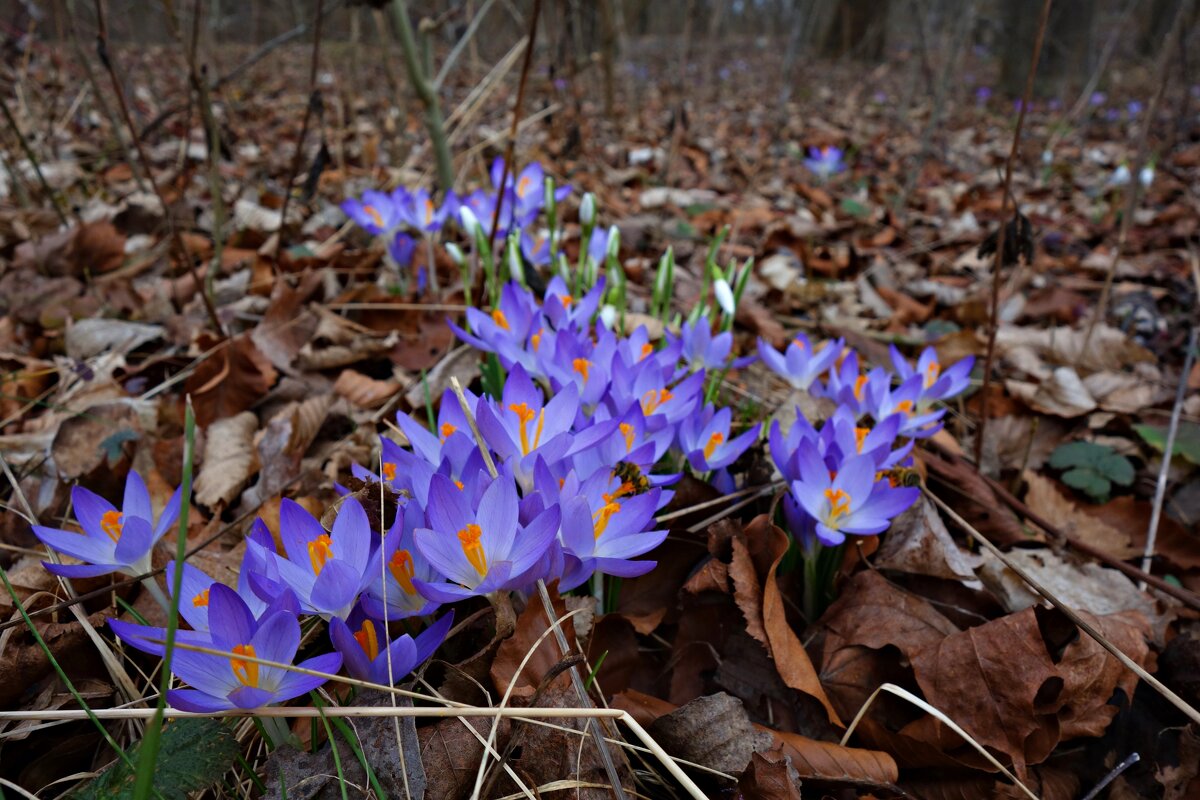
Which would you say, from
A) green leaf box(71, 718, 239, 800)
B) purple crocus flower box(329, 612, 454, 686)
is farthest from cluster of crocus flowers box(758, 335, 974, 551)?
green leaf box(71, 718, 239, 800)

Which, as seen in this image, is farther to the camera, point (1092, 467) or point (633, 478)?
point (1092, 467)

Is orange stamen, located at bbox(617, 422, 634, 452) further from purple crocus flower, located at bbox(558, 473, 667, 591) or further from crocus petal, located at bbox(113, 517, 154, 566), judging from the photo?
crocus petal, located at bbox(113, 517, 154, 566)

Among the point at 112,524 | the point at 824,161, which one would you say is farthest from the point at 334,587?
the point at 824,161

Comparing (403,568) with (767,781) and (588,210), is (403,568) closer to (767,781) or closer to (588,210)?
(767,781)

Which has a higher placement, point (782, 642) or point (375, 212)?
point (375, 212)

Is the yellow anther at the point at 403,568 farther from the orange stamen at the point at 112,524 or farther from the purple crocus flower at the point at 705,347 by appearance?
the purple crocus flower at the point at 705,347

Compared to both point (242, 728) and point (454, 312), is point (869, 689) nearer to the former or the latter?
point (242, 728)
